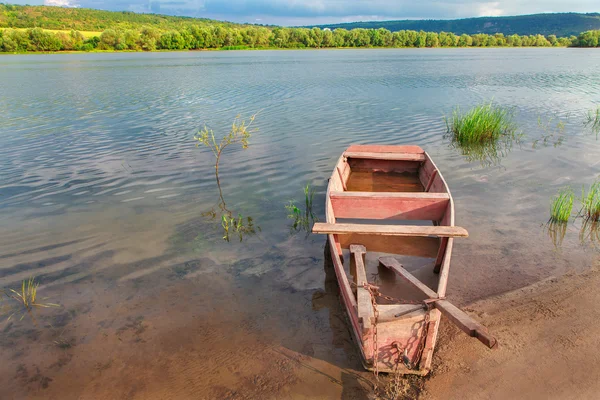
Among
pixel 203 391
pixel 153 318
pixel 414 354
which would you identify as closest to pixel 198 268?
pixel 153 318

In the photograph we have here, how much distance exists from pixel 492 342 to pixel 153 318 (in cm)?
415

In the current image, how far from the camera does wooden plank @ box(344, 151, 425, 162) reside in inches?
380

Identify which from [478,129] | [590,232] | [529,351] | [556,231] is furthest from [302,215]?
[478,129]

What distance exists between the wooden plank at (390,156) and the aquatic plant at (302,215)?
207 centimetres

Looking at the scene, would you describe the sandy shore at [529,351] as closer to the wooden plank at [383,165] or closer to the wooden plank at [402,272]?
the wooden plank at [402,272]

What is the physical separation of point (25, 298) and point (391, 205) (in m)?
5.89

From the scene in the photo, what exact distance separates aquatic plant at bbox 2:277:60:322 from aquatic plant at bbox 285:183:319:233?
425cm

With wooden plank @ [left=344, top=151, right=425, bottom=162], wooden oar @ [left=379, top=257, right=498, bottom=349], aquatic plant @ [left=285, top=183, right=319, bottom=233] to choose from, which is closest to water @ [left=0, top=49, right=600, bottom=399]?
aquatic plant @ [left=285, top=183, right=319, bottom=233]

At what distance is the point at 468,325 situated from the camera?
126 inches

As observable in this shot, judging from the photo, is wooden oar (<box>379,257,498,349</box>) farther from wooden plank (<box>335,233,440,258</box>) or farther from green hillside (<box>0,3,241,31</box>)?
green hillside (<box>0,3,241,31</box>)

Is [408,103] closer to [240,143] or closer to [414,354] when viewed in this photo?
[240,143]

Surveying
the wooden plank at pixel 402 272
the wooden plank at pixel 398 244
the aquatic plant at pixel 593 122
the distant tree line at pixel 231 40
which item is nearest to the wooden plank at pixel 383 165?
the wooden plank at pixel 398 244

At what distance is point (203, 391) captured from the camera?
13.0 feet

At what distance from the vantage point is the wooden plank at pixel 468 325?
3018 millimetres
